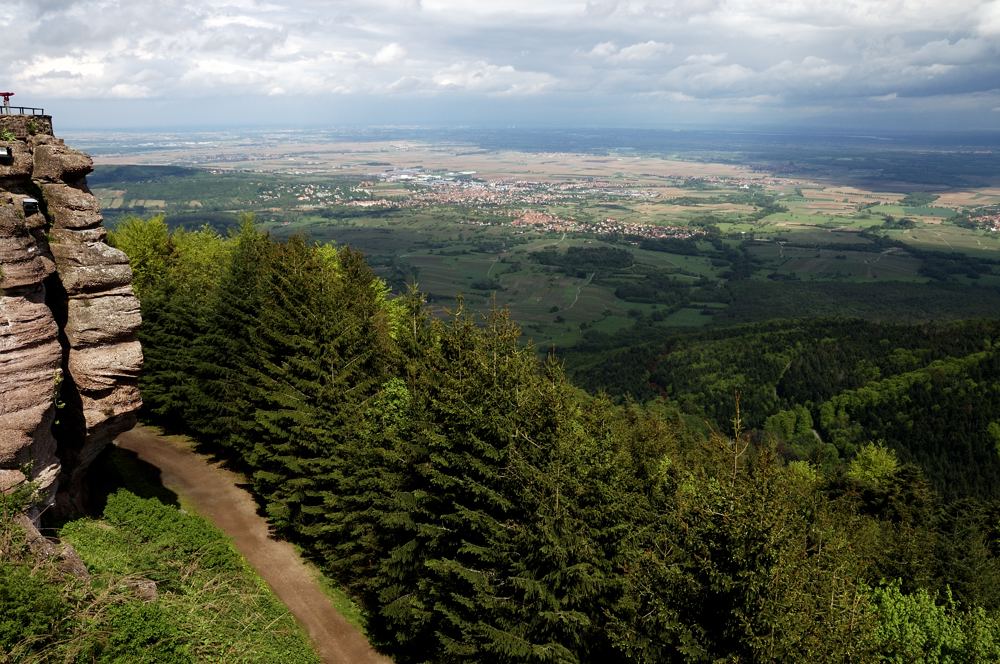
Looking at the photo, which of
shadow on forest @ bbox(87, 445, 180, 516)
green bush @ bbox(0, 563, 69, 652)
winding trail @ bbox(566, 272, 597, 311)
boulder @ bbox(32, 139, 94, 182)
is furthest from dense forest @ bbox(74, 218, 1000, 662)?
winding trail @ bbox(566, 272, 597, 311)

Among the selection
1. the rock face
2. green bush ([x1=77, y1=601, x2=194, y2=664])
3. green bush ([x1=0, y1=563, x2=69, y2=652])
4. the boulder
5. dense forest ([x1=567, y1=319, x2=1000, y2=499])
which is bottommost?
dense forest ([x1=567, y1=319, x2=1000, y2=499])

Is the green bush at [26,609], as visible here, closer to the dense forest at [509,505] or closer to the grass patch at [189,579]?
the grass patch at [189,579]

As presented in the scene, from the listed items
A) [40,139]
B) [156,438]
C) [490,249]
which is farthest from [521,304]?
[40,139]

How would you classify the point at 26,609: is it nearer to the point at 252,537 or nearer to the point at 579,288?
the point at 252,537

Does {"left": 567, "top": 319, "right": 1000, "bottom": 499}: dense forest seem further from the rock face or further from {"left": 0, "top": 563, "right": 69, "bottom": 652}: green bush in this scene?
{"left": 0, "top": 563, "right": 69, "bottom": 652}: green bush

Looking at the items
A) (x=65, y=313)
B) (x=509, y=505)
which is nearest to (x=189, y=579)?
(x=65, y=313)

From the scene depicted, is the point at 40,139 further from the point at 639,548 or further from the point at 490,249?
the point at 490,249
